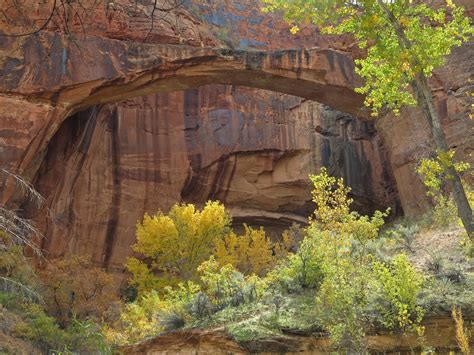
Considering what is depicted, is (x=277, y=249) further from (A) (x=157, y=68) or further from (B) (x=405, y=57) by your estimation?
(B) (x=405, y=57)

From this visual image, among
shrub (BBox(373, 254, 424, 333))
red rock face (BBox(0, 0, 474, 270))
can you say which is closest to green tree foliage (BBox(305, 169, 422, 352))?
shrub (BBox(373, 254, 424, 333))

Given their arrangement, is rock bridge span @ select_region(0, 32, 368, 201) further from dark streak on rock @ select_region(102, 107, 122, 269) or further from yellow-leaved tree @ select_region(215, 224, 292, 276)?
yellow-leaved tree @ select_region(215, 224, 292, 276)

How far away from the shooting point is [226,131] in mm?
25219

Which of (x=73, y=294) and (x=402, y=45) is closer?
(x=402, y=45)

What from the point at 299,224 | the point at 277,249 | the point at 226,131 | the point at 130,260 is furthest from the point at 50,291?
the point at 299,224

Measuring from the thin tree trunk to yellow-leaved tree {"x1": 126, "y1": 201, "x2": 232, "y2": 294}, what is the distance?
13.4 m

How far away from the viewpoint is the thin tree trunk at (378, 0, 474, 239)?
7691 mm

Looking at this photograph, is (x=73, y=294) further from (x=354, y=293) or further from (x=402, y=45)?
(x=402, y=45)

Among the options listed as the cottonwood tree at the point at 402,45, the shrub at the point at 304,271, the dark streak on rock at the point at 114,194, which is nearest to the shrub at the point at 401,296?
the cottonwood tree at the point at 402,45

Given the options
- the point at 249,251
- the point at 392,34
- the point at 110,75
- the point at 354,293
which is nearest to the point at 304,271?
the point at 354,293

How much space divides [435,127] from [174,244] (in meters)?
14.2

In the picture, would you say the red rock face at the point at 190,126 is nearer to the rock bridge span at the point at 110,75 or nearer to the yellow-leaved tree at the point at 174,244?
the rock bridge span at the point at 110,75

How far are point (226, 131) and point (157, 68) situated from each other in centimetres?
719

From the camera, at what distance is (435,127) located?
807 centimetres
